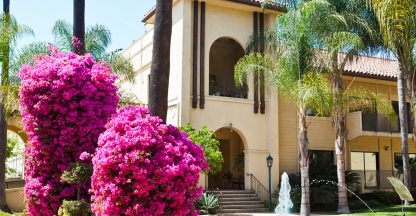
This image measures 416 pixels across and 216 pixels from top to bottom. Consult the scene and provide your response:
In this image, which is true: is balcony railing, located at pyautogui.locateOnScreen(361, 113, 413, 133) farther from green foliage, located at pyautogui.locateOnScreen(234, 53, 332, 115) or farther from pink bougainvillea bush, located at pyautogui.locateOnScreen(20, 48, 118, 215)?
pink bougainvillea bush, located at pyautogui.locateOnScreen(20, 48, 118, 215)

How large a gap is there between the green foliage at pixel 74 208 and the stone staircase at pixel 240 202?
975cm

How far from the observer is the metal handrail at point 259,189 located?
63.9ft

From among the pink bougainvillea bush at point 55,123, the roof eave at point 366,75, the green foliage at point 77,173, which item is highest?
the roof eave at point 366,75

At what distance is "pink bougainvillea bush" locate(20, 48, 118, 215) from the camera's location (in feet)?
27.8

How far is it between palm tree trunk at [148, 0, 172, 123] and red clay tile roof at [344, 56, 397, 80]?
52.0ft

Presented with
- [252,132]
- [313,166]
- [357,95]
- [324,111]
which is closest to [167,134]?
[324,111]

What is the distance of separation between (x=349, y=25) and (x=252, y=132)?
679 cm

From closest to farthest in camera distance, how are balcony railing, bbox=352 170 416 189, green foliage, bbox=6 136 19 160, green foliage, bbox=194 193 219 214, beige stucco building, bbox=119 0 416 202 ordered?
1. green foliage, bbox=194 193 219 214
2. beige stucco building, bbox=119 0 416 202
3. balcony railing, bbox=352 170 416 189
4. green foliage, bbox=6 136 19 160

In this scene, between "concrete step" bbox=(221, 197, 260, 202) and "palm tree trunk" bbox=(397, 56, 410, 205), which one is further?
"palm tree trunk" bbox=(397, 56, 410, 205)

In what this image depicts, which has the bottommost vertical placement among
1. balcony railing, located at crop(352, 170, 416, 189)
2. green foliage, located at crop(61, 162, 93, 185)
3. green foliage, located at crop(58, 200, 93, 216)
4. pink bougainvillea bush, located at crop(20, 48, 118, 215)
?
balcony railing, located at crop(352, 170, 416, 189)

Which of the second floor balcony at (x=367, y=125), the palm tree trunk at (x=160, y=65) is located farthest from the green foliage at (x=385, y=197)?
the palm tree trunk at (x=160, y=65)

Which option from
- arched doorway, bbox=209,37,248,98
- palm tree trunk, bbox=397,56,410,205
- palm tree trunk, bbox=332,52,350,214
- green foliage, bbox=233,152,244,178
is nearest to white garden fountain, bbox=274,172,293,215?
palm tree trunk, bbox=332,52,350,214

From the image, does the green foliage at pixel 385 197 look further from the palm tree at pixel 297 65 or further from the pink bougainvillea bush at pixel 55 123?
the pink bougainvillea bush at pixel 55 123

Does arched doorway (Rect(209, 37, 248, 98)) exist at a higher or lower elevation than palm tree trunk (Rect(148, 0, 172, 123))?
higher
